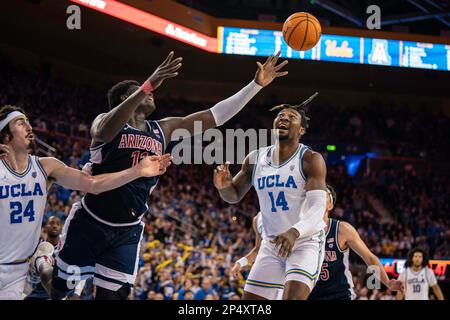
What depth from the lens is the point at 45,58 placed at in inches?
842

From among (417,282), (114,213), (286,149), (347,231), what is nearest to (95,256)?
(114,213)

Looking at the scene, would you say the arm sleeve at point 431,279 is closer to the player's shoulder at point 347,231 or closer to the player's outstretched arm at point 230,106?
the player's shoulder at point 347,231

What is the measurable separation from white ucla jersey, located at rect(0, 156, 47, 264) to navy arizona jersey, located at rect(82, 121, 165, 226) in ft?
1.62

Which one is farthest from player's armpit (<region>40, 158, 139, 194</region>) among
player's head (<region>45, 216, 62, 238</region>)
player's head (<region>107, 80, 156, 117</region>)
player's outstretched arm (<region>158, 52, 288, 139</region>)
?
player's head (<region>45, 216, 62, 238</region>)

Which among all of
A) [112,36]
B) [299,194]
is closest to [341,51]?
[112,36]

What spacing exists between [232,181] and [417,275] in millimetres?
5435

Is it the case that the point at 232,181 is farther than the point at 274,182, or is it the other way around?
the point at 232,181

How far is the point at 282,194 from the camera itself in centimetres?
532

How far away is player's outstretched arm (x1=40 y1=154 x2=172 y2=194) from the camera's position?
4586mm

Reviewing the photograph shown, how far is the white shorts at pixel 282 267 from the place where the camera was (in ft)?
16.7

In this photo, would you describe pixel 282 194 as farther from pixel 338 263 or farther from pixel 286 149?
pixel 338 263

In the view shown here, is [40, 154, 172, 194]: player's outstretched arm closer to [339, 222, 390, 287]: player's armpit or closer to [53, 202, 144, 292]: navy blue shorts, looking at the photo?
[53, 202, 144, 292]: navy blue shorts
